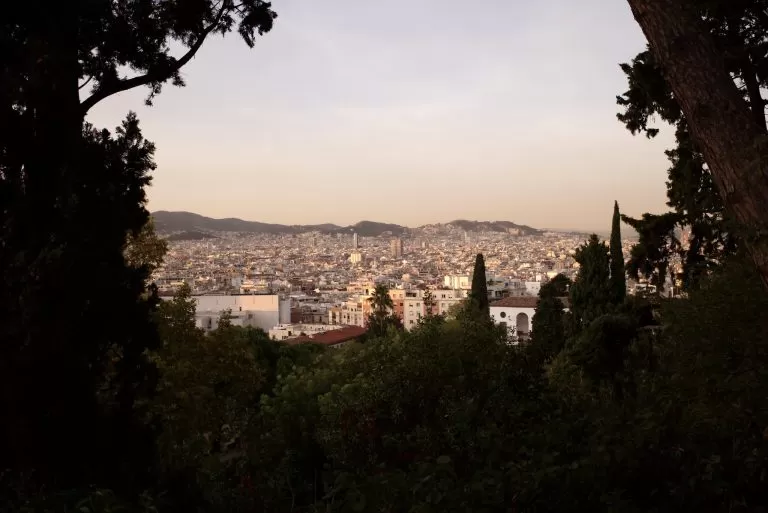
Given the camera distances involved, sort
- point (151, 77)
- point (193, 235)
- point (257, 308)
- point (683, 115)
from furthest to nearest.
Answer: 1. point (193, 235)
2. point (257, 308)
3. point (683, 115)
4. point (151, 77)

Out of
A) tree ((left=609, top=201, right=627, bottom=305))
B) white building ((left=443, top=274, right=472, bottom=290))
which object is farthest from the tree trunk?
white building ((left=443, top=274, right=472, bottom=290))

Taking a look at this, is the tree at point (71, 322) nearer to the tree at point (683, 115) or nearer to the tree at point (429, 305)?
the tree at point (683, 115)

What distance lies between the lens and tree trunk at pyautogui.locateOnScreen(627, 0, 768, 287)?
2.79 m

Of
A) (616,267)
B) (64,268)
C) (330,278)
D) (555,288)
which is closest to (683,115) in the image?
(64,268)

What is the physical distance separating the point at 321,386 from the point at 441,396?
520 cm

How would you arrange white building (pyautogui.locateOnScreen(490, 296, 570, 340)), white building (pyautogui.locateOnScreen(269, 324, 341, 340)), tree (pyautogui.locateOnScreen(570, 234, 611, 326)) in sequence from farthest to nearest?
1. white building (pyautogui.locateOnScreen(269, 324, 341, 340))
2. white building (pyautogui.locateOnScreen(490, 296, 570, 340))
3. tree (pyautogui.locateOnScreen(570, 234, 611, 326))

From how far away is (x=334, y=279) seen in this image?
148250mm

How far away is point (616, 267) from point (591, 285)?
3.35 meters

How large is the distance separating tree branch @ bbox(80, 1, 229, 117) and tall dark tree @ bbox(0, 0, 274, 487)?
4cm

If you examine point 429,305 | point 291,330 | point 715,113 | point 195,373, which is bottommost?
point 291,330

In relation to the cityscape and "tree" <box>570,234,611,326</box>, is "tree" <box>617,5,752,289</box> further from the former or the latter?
"tree" <box>570,234,611,326</box>

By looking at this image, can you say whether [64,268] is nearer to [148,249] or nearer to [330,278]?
[148,249]

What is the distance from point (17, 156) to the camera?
12.3 ft

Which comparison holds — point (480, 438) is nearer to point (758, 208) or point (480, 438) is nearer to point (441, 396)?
point (758, 208)
